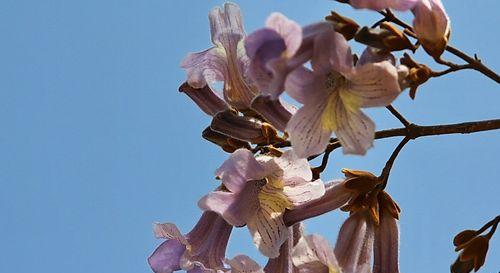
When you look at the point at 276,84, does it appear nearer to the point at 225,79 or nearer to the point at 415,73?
the point at 415,73

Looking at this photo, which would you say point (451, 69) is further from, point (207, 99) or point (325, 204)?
point (207, 99)

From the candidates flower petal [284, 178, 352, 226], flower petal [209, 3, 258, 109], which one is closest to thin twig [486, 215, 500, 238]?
flower petal [284, 178, 352, 226]

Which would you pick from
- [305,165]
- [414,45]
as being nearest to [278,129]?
[305,165]

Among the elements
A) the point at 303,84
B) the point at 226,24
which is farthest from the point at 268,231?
the point at 226,24

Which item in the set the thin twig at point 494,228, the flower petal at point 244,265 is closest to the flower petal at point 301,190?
the flower petal at point 244,265

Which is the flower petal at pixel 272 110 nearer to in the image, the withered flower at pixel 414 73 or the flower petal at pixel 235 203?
the flower petal at pixel 235 203
